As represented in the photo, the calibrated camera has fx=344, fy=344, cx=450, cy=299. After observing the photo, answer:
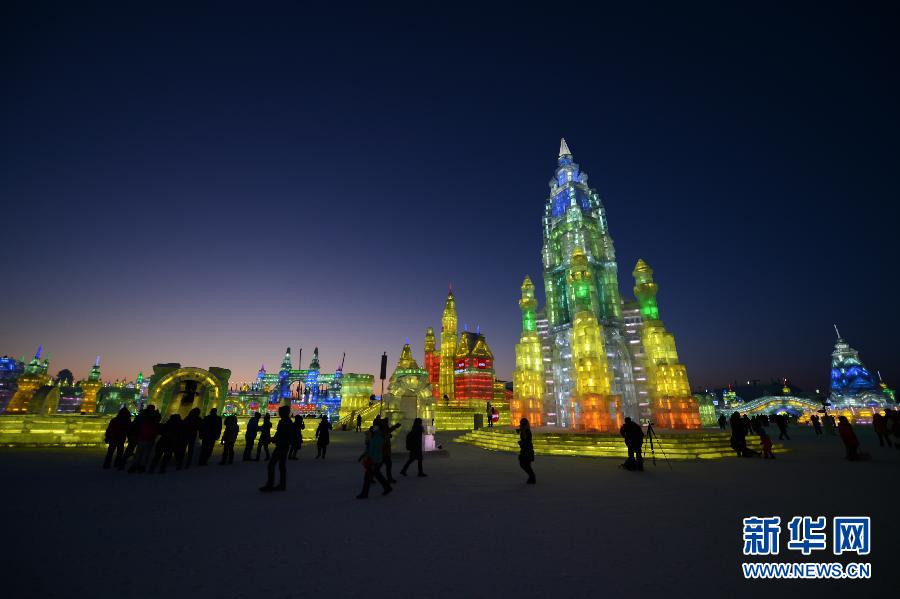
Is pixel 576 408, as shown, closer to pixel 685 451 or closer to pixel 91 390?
pixel 685 451

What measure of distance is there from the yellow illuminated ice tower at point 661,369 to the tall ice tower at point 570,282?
1.29 meters

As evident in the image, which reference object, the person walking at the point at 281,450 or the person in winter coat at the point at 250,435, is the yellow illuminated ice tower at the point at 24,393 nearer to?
the person in winter coat at the point at 250,435

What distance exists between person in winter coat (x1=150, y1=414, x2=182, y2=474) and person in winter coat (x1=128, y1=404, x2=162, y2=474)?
179 millimetres

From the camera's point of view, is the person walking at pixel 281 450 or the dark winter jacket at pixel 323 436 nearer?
the person walking at pixel 281 450

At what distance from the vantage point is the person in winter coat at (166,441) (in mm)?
10641

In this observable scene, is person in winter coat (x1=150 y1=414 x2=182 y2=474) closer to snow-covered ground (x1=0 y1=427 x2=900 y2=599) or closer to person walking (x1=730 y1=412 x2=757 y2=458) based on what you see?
snow-covered ground (x1=0 y1=427 x2=900 y2=599)

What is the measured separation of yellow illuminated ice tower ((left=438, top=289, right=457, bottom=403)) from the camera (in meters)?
71.2

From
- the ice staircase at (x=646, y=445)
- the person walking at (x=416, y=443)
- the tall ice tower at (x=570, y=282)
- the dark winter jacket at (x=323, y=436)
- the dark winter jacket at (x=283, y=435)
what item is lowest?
the ice staircase at (x=646, y=445)

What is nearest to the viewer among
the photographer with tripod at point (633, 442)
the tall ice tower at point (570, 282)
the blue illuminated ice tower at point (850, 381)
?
the photographer with tripod at point (633, 442)

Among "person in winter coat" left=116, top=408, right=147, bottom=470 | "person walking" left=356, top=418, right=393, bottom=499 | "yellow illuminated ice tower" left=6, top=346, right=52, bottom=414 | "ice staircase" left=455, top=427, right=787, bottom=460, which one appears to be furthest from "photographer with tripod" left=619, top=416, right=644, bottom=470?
"yellow illuminated ice tower" left=6, top=346, right=52, bottom=414

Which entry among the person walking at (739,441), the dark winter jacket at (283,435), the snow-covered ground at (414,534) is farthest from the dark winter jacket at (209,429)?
the person walking at (739,441)

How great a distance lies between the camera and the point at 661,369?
74.8 feet

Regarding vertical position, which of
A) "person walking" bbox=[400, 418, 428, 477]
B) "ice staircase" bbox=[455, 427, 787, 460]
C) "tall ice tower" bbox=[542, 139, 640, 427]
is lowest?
"ice staircase" bbox=[455, 427, 787, 460]

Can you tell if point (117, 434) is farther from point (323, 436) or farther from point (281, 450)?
point (281, 450)
